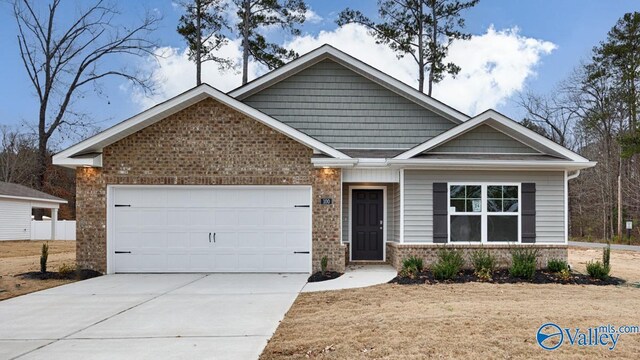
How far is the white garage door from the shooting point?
1219 cm

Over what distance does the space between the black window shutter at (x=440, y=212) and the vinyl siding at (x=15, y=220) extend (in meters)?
24.5

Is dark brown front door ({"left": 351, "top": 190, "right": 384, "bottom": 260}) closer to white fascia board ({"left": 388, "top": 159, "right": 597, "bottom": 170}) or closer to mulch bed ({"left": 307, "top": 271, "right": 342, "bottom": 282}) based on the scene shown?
white fascia board ({"left": 388, "top": 159, "right": 597, "bottom": 170})

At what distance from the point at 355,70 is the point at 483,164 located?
4.77 meters

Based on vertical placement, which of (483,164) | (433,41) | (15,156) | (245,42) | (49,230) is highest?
(433,41)

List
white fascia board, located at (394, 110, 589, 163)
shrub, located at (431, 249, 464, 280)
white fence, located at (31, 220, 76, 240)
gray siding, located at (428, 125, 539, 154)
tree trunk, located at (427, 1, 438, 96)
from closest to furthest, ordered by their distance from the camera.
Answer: shrub, located at (431, 249, 464, 280), white fascia board, located at (394, 110, 589, 163), gray siding, located at (428, 125, 539, 154), tree trunk, located at (427, 1, 438, 96), white fence, located at (31, 220, 76, 240)

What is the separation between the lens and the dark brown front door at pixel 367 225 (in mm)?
13891

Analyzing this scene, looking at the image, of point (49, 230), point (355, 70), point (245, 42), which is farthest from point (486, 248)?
point (49, 230)

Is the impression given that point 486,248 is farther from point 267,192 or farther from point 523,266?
point 267,192

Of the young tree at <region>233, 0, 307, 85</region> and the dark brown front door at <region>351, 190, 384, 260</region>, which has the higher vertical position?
the young tree at <region>233, 0, 307, 85</region>

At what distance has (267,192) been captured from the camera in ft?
40.2

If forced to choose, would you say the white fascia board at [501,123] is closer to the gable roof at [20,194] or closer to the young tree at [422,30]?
the young tree at [422,30]

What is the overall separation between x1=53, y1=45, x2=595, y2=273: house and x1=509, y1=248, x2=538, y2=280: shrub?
685 millimetres

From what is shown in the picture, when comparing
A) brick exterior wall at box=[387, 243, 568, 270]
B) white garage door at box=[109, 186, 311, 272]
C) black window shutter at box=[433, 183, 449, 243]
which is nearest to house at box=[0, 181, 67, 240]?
white garage door at box=[109, 186, 311, 272]

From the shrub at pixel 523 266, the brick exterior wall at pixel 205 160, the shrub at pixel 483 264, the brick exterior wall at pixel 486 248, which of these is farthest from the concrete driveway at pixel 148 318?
the shrub at pixel 523 266
